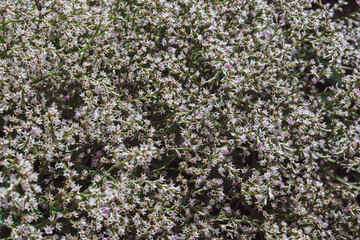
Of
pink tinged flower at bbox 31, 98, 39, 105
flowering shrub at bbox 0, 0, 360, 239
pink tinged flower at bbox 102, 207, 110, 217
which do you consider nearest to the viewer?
pink tinged flower at bbox 102, 207, 110, 217

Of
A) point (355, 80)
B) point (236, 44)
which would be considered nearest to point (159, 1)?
point (236, 44)

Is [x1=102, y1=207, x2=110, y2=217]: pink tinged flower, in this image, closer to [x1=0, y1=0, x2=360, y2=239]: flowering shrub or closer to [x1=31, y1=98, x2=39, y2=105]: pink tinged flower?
[x1=0, y1=0, x2=360, y2=239]: flowering shrub

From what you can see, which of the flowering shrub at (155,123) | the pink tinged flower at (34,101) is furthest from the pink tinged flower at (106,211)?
the pink tinged flower at (34,101)

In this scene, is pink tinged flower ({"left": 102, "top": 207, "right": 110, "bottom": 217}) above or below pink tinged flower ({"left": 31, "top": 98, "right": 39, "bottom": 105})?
below

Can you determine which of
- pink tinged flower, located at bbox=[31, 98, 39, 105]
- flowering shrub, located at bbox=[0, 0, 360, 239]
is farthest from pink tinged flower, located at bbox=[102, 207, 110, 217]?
pink tinged flower, located at bbox=[31, 98, 39, 105]

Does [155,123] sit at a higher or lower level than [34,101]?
lower

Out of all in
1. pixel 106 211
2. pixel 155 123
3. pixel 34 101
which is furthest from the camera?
pixel 155 123

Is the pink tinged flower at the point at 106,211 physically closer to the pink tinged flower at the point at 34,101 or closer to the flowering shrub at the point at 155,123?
the flowering shrub at the point at 155,123

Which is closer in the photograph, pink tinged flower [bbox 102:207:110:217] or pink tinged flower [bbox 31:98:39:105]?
pink tinged flower [bbox 102:207:110:217]

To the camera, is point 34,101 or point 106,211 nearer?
point 106,211

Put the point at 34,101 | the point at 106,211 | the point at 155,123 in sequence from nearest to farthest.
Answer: the point at 106,211, the point at 34,101, the point at 155,123
